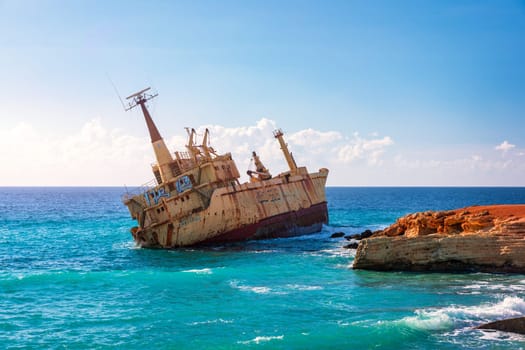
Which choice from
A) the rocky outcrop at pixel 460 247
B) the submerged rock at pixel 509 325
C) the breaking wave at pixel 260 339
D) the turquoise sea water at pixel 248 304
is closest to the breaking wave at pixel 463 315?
the turquoise sea water at pixel 248 304

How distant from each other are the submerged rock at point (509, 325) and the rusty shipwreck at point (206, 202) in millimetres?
20740

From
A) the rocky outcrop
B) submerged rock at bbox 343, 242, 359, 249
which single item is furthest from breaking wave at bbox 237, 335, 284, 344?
submerged rock at bbox 343, 242, 359, 249

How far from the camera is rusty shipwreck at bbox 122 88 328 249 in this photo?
33719 mm

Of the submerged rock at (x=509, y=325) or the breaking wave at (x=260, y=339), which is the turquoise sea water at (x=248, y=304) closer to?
the breaking wave at (x=260, y=339)

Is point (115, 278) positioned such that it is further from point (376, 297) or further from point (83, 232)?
point (83, 232)

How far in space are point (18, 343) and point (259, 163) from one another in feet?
89.7

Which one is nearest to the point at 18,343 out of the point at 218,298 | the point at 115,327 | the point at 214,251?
the point at 115,327

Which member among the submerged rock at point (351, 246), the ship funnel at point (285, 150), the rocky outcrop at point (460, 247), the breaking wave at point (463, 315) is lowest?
the breaking wave at point (463, 315)

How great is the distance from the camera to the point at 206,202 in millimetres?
34125

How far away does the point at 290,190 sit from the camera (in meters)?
39.0

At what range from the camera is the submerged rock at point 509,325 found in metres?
14.7

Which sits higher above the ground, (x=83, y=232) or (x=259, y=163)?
(x=259, y=163)

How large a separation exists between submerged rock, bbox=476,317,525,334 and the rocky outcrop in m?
6.66

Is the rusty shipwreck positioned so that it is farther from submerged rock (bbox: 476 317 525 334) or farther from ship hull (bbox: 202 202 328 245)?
submerged rock (bbox: 476 317 525 334)
